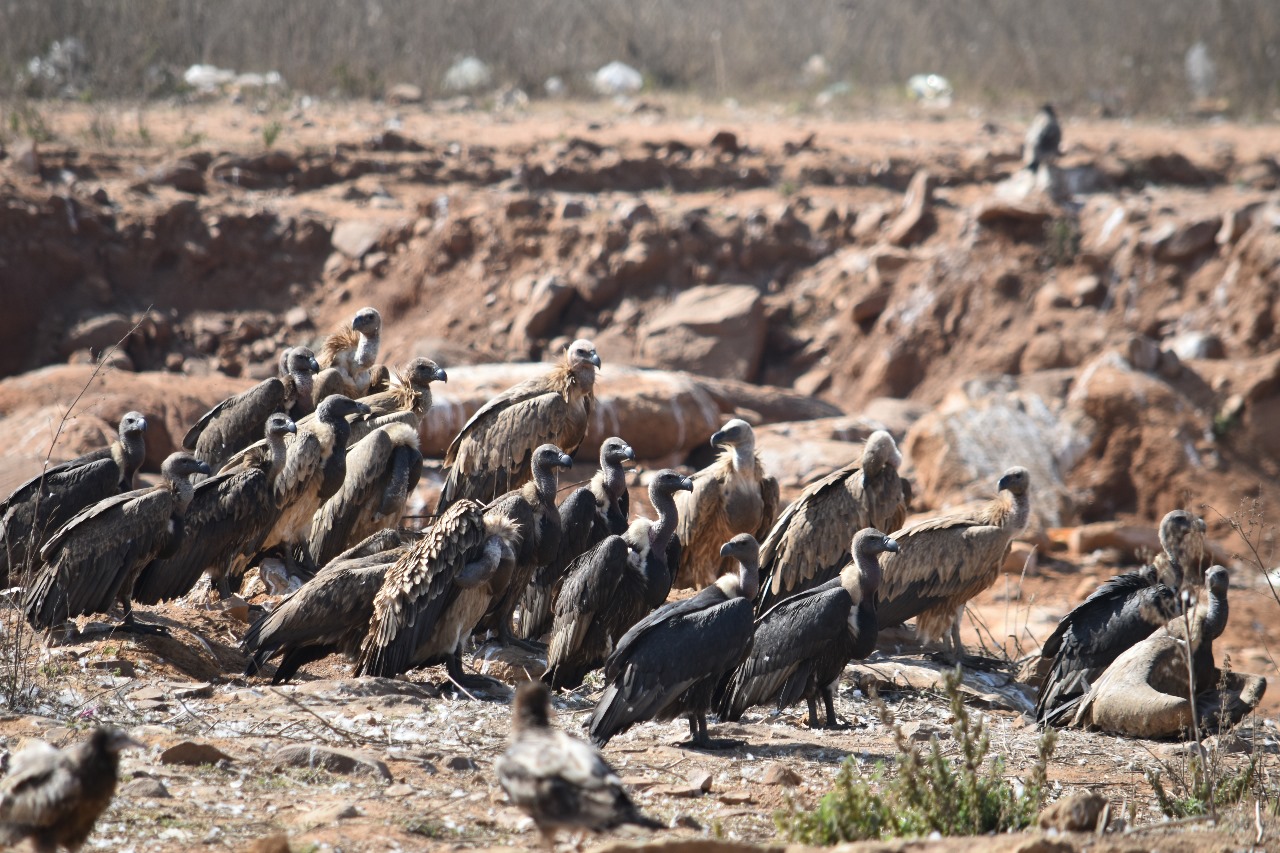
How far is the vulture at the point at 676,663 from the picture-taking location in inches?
253

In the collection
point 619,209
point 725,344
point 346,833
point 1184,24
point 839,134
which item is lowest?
point 346,833

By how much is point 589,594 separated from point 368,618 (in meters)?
1.20

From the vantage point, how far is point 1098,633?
8.50 m

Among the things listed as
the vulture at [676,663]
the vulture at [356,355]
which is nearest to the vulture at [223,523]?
the vulture at [356,355]

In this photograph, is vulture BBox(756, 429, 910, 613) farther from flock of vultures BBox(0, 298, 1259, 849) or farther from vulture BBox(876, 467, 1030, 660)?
vulture BBox(876, 467, 1030, 660)

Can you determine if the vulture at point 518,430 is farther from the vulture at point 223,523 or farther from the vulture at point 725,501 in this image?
the vulture at point 223,523

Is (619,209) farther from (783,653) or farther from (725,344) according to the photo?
(783,653)

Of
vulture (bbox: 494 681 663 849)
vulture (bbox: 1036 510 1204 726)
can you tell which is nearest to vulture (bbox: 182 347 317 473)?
vulture (bbox: 1036 510 1204 726)

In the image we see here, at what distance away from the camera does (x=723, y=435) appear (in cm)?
964

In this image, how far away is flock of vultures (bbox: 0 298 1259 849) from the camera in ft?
23.8

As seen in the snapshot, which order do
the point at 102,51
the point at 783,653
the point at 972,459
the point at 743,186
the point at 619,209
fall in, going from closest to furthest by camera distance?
the point at 783,653
the point at 972,459
the point at 619,209
the point at 743,186
the point at 102,51

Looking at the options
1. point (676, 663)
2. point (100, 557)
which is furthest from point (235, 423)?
point (676, 663)

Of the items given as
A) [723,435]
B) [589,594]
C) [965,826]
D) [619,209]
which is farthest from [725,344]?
[965,826]

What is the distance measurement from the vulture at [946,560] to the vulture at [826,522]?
0.34 m
